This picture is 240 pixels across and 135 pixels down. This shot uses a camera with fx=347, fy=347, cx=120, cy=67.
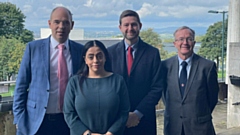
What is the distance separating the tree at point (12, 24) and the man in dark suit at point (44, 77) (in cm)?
631

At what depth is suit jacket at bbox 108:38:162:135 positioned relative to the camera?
7.91ft

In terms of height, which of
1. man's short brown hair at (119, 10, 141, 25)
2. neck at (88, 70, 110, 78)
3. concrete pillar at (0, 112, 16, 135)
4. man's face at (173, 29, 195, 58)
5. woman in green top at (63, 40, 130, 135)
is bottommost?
concrete pillar at (0, 112, 16, 135)

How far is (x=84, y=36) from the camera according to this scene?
325 centimetres

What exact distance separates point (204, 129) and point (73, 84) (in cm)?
107

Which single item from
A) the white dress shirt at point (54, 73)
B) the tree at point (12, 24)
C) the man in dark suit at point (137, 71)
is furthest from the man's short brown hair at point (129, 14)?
the tree at point (12, 24)

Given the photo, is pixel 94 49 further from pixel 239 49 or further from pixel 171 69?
pixel 239 49

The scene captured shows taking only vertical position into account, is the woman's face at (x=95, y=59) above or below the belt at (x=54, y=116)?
above

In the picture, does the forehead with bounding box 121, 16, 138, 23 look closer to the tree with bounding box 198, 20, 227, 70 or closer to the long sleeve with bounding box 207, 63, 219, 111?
the long sleeve with bounding box 207, 63, 219, 111

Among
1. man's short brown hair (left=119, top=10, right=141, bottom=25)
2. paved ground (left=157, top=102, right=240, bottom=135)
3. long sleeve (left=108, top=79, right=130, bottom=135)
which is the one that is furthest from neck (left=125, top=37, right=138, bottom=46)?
paved ground (left=157, top=102, right=240, bottom=135)

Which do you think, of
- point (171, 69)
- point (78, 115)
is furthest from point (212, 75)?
point (78, 115)

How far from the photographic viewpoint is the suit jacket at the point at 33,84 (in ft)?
7.51

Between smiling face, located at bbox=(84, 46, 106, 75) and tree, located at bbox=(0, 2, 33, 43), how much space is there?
6.60 m

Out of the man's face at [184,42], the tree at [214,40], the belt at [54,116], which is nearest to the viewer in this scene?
the belt at [54,116]

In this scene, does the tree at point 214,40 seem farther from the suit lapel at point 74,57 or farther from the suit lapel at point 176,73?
the suit lapel at point 74,57
